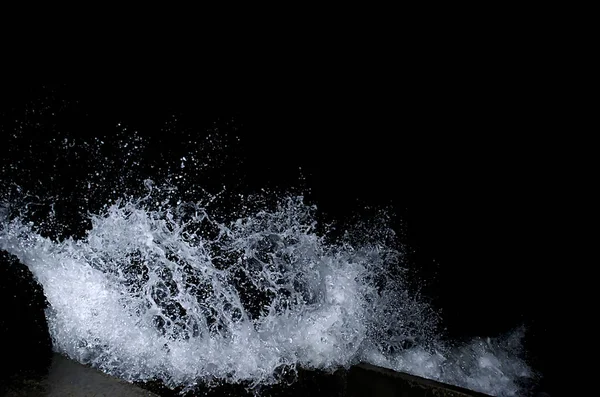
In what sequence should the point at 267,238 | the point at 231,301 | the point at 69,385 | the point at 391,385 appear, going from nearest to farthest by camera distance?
the point at 69,385
the point at 391,385
the point at 231,301
the point at 267,238

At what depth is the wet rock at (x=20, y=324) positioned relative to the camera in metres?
1.83

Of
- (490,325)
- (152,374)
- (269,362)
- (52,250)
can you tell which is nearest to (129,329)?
(152,374)

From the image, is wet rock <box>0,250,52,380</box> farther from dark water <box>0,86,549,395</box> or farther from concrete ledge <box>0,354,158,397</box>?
dark water <box>0,86,549,395</box>

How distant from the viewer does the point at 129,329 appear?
274cm

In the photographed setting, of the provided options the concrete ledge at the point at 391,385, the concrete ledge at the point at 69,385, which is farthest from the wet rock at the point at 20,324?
the concrete ledge at the point at 391,385

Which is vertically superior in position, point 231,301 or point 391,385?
point 231,301

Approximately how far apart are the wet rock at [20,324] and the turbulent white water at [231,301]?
A: 54 centimetres

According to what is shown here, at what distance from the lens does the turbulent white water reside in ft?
8.66

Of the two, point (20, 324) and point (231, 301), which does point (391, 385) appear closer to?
point (231, 301)

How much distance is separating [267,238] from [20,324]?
7.37 feet

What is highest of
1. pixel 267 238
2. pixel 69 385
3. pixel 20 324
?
pixel 267 238

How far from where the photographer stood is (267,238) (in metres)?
3.77

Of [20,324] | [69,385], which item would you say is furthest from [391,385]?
[20,324]

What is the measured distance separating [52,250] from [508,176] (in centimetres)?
523
